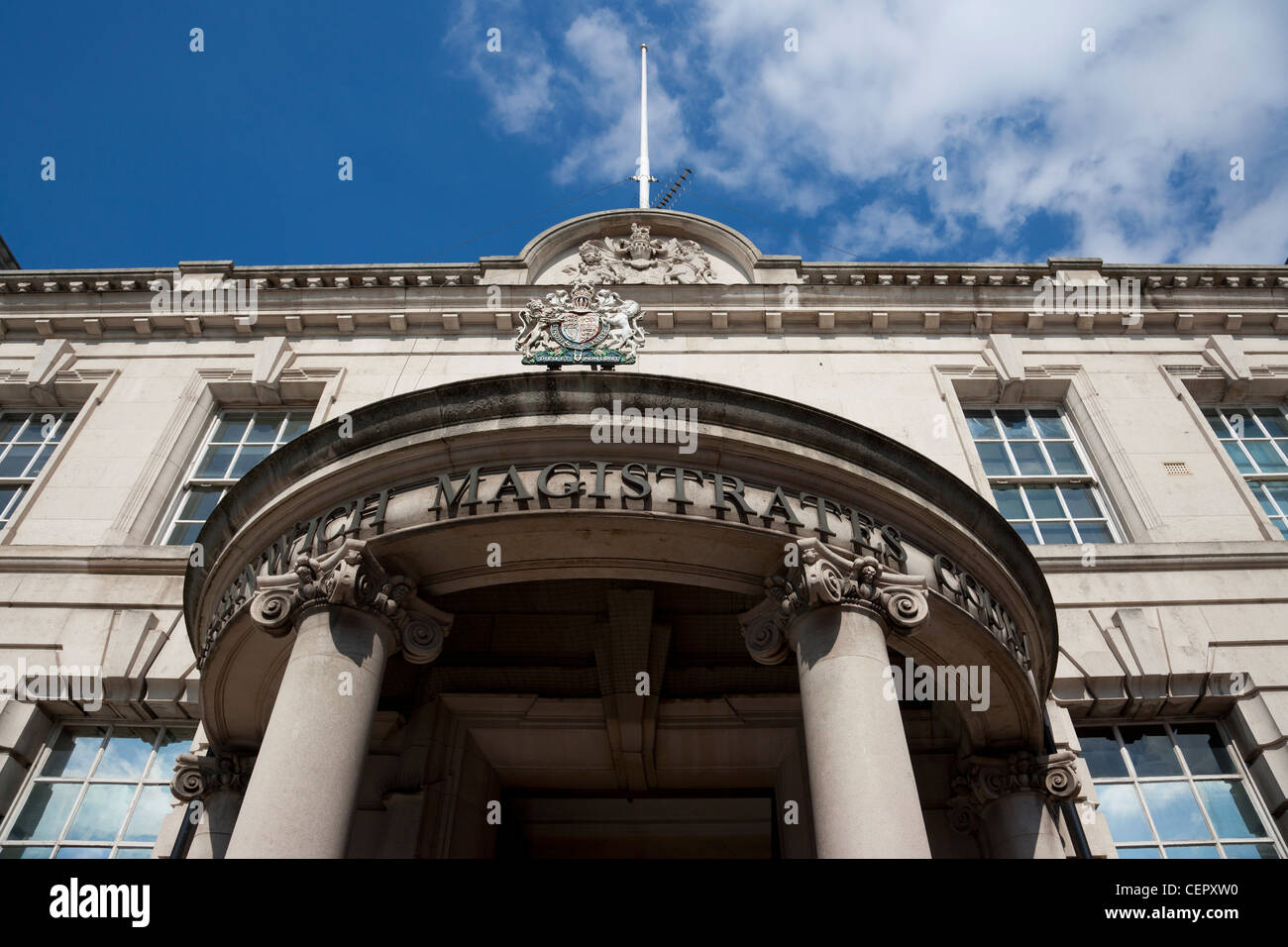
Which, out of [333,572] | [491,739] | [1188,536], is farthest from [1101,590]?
[333,572]

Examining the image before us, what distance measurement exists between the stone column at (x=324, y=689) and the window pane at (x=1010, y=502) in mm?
7432

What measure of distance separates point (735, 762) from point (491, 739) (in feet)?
8.93

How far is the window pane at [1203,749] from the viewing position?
385 inches

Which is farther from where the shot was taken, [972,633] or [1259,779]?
[1259,779]

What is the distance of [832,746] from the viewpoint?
6.80m

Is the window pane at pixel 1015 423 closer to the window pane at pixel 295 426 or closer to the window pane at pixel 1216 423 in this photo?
the window pane at pixel 1216 423

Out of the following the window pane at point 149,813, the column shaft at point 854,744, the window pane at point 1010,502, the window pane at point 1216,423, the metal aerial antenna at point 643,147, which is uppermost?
the metal aerial antenna at point 643,147

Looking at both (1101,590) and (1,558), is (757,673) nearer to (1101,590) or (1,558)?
(1101,590)

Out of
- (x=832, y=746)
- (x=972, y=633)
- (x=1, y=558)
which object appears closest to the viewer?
(x=832, y=746)

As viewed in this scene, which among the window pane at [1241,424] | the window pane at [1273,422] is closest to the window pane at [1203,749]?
the window pane at [1241,424]

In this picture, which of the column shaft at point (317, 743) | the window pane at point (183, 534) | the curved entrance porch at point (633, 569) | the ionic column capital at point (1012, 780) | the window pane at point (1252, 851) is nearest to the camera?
the column shaft at point (317, 743)
